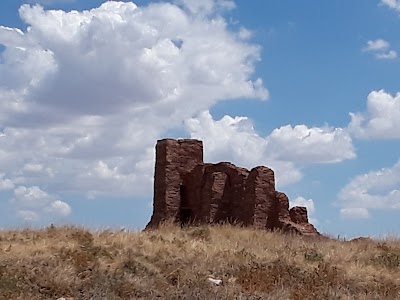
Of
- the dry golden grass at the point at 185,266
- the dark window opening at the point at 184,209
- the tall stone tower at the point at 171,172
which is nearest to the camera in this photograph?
the dry golden grass at the point at 185,266

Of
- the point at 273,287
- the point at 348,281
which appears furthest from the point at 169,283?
the point at 348,281

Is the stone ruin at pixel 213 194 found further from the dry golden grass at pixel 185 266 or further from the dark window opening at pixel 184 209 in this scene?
the dry golden grass at pixel 185 266

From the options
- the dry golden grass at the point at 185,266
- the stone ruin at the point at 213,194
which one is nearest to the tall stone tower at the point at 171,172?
the stone ruin at the point at 213,194

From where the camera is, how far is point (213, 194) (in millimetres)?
30656

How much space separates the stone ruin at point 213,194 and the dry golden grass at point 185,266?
109 inches

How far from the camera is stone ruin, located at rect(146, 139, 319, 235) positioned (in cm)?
2972

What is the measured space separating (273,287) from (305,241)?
9246mm

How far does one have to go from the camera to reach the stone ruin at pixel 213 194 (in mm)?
29719

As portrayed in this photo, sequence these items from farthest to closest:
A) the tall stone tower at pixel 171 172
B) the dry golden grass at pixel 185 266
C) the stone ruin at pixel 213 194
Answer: the tall stone tower at pixel 171 172
the stone ruin at pixel 213 194
the dry golden grass at pixel 185 266

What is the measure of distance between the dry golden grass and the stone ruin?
2.77 metres

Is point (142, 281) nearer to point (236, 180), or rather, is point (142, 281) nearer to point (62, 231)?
point (62, 231)

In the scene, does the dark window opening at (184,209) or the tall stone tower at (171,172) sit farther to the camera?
the dark window opening at (184,209)

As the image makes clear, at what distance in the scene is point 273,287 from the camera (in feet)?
61.8

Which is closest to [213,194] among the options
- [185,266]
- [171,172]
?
[171,172]
